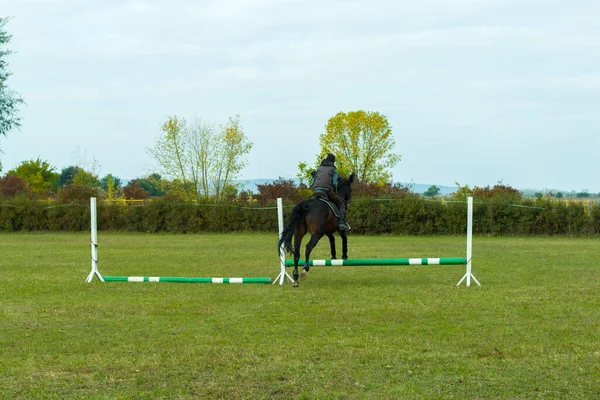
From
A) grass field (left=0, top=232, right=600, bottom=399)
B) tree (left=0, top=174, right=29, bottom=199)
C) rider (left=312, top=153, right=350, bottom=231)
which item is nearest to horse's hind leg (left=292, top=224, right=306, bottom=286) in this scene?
grass field (left=0, top=232, right=600, bottom=399)

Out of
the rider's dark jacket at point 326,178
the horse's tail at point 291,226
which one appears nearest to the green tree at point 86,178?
the rider's dark jacket at point 326,178

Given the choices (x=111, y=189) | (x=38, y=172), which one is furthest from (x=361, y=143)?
(x=38, y=172)

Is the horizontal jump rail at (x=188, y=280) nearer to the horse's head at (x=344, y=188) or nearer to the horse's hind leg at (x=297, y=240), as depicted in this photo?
the horse's hind leg at (x=297, y=240)

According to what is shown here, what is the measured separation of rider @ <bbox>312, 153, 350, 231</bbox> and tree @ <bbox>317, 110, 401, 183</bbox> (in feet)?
136

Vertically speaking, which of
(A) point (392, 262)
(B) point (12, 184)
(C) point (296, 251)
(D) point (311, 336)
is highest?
(B) point (12, 184)

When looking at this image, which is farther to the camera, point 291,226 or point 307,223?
point 307,223

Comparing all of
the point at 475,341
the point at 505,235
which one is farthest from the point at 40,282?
the point at 505,235

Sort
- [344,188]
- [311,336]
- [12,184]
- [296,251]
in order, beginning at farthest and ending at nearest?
1. [12,184]
2. [344,188]
3. [296,251]
4. [311,336]

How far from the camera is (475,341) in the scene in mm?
7797

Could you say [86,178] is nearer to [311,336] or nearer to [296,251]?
[296,251]

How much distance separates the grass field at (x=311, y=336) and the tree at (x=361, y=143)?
3881cm

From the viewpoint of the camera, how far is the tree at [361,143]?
179ft

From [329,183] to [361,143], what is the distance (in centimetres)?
4238

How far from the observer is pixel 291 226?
12445 millimetres
